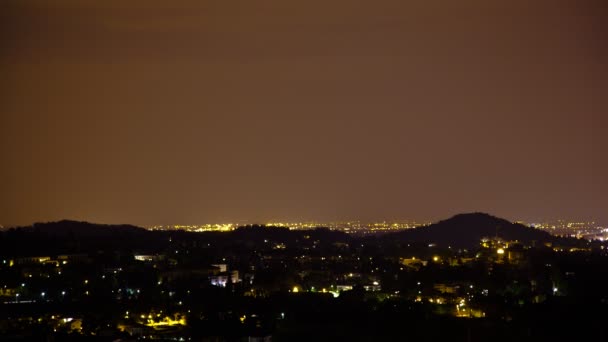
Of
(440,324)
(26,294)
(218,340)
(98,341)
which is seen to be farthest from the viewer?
(26,294)

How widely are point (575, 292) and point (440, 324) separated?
8.25 m

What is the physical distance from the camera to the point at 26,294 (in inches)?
1014

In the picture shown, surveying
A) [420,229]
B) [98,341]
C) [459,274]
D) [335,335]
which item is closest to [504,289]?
[459,274]

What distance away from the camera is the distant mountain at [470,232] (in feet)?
216

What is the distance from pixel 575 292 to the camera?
27.0 metres

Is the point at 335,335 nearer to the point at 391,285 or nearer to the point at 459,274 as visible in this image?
the point at 391,285

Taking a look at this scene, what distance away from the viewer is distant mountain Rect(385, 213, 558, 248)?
65875 mm

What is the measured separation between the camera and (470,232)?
7106 centimetres

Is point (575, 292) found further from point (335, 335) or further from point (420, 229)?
point (420, 229)

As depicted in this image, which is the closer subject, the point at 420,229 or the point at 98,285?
the point at 98,285

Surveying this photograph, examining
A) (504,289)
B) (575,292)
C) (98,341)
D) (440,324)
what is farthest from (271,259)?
(98,341)

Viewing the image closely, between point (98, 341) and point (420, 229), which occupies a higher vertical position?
point (420, 229)

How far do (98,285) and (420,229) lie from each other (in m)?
51.7

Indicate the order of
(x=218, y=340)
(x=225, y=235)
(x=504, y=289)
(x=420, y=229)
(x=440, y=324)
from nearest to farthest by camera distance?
(x=218, y=340) → (x=440, y=324) → (x=504, y=289) → (x=225, y=235) → (x=420, y=229)
